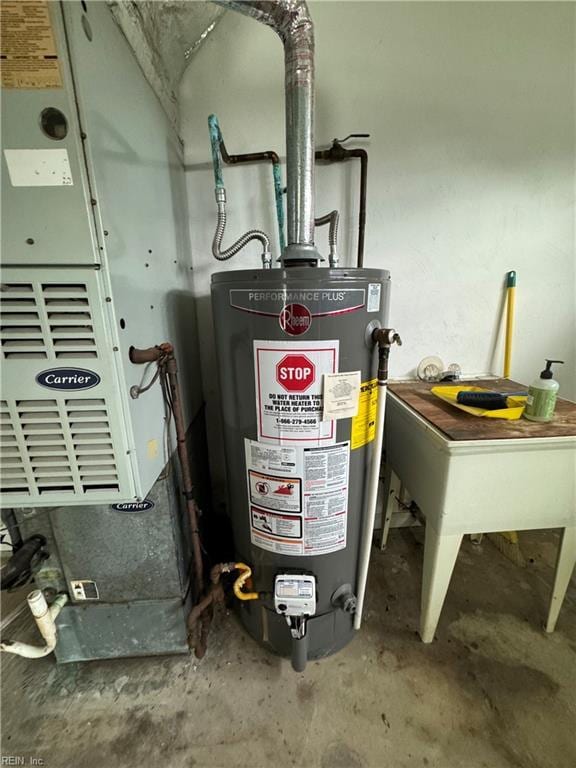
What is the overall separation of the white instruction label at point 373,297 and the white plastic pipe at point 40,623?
117cm

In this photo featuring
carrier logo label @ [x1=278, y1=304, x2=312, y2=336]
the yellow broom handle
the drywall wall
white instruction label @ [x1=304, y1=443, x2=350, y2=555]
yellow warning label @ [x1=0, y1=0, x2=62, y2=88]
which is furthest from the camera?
the yellow broom handle

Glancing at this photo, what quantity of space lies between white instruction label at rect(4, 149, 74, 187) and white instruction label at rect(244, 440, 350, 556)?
68 centimetres

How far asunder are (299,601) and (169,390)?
712 millimetres

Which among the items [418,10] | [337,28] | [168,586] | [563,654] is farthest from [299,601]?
[418,10]

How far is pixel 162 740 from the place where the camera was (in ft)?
2.77

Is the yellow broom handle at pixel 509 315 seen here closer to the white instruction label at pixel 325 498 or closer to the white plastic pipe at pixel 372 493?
the white plastic pipe at pixel 372 493

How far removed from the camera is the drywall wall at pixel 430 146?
1153 millimetres

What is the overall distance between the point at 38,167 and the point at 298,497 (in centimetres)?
89

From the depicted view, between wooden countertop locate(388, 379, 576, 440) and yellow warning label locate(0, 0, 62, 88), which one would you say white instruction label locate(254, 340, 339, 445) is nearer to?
wooden countertop locate(388, 379, 576, 440)

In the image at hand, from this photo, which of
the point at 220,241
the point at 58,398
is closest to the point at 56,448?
the point at 58,398

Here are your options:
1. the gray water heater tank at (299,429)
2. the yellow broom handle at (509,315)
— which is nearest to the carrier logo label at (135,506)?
the gray water heater tank at (299,429)

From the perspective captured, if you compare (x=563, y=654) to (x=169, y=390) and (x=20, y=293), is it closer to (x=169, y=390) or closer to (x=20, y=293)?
(x=169, y=390)

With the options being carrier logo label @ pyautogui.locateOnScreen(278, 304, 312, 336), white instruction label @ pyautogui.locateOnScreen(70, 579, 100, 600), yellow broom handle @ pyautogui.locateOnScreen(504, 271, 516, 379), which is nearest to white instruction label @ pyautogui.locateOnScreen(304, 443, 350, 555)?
carrier logo label @ pyautogui.locateOnScreen(278, 304, 312, 336)

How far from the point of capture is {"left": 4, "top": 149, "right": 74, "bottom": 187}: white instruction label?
1.76 ft
